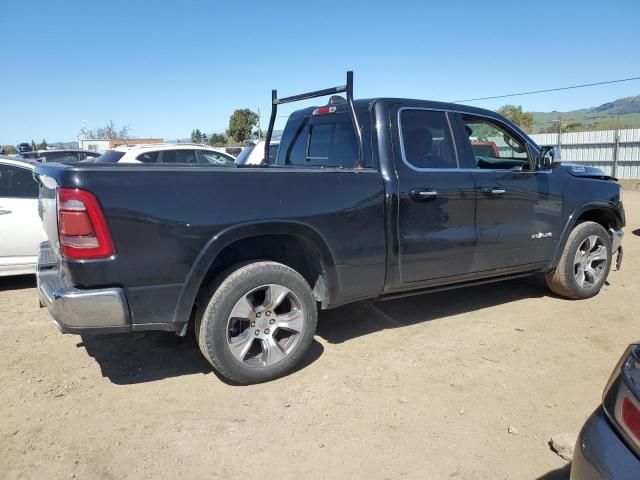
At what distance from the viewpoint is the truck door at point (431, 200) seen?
3.84 metres

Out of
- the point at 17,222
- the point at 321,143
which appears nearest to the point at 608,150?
the point at 321,143

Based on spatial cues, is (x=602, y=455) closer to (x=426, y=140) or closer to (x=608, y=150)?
(x=426, y=140)

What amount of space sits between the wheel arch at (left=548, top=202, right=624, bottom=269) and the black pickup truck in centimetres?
2

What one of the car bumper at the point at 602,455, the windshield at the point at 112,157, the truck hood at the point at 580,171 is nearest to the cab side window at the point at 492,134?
the truck hood at the point at 580,171

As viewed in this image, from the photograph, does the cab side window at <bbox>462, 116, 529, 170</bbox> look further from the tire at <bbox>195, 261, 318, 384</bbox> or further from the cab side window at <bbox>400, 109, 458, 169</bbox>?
the tire at <bbox>195, 261, 318, 384</bbox>

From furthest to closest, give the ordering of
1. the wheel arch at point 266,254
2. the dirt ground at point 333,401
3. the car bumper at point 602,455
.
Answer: the wheel arch at point 266,254 < the dirt ground at point 333,401 < the car bumper at point 602,455

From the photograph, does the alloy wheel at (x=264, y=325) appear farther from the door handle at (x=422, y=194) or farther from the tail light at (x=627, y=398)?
the tail light at (x=627, y=398)

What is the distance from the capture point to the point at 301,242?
3512mm

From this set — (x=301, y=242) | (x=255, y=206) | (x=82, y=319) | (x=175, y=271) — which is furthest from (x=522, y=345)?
(x=82, y=319)

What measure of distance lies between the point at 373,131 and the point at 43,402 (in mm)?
2966

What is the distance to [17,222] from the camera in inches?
216

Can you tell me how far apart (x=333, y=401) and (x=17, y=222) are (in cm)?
426

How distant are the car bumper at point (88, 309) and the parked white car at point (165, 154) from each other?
21.9 ft

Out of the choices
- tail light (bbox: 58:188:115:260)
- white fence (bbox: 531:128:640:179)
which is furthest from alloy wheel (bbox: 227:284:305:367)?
white fence (bbox: 531:128:640:179)
